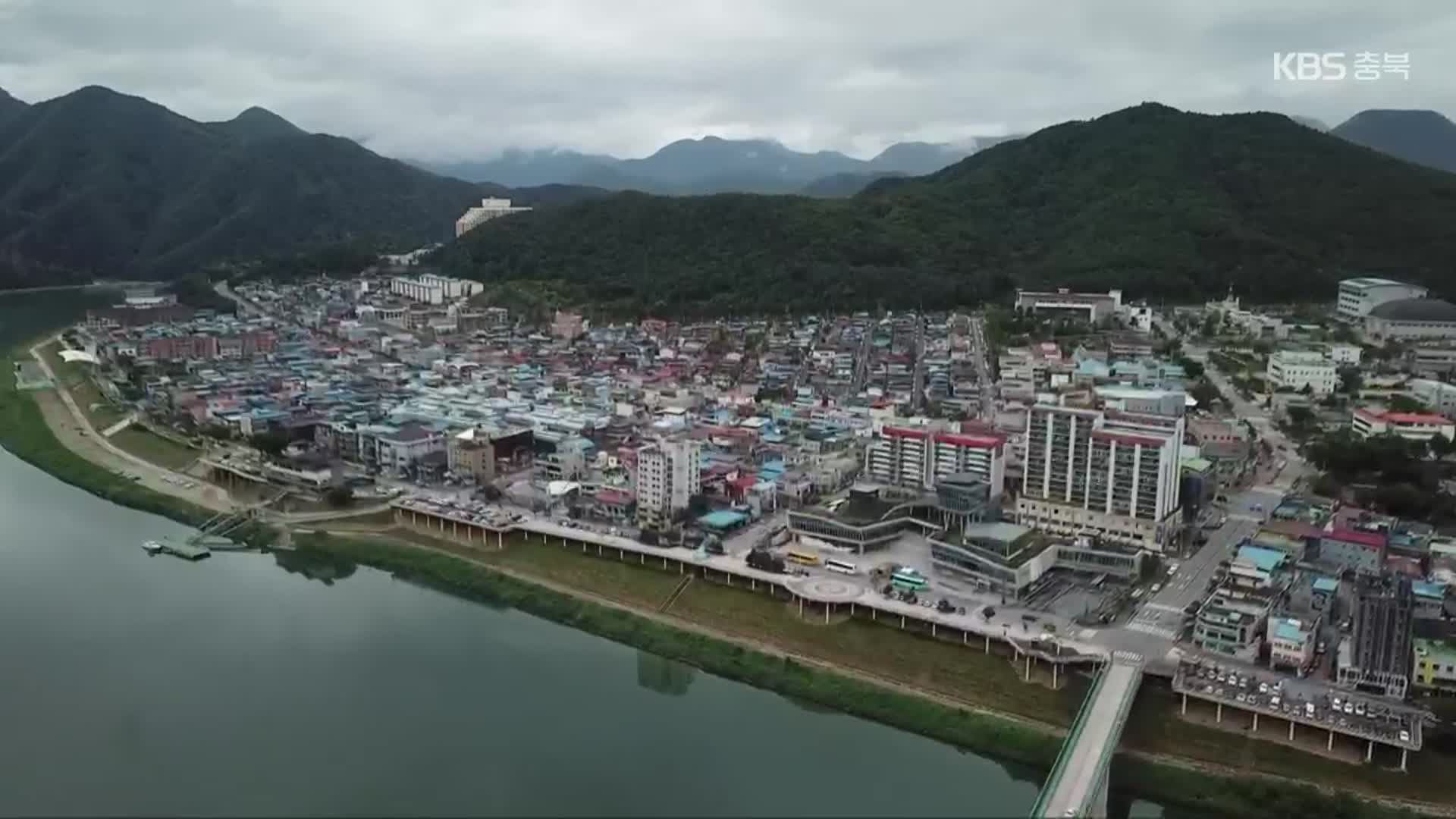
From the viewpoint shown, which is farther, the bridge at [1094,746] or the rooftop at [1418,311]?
the rooftop at [1418,311]

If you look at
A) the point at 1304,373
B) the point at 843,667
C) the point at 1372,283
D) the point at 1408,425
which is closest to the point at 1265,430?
the point at 1408,425

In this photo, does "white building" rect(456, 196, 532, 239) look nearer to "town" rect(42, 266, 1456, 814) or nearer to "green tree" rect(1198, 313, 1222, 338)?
"town" rect(42, 266, 1456, 814)

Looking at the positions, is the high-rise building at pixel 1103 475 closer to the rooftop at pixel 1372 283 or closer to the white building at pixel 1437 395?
the white building at pixel 1437 395

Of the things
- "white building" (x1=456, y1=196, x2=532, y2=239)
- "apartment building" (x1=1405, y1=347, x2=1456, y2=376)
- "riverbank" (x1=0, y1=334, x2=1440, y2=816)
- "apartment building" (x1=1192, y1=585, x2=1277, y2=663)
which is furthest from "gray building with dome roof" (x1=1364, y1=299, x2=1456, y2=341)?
"white building" (x1=456, y1=196, x2=532, y2=239)

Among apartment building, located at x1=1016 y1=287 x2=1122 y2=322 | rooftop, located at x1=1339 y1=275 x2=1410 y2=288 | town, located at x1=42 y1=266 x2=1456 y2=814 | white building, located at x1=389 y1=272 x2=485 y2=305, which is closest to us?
town, located at x1=42 y1=266 x2=1456 y2=814

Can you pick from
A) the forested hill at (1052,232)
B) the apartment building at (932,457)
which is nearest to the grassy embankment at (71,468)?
the apartment building at (932,457)

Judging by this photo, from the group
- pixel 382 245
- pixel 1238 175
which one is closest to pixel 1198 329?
pixel 1238 175
